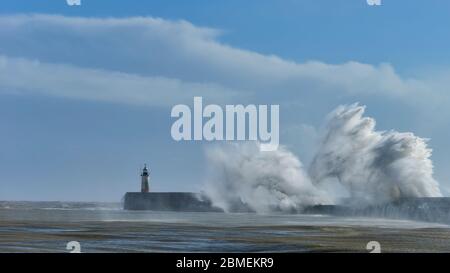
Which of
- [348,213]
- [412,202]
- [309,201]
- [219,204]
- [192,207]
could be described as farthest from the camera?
[192,207]

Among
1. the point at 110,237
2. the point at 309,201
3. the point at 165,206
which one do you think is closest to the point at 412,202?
the point at 309,201

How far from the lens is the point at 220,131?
10.9m

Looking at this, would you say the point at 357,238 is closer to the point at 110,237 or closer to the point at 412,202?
the point at 110,237

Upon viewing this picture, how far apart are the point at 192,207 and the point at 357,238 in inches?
1531

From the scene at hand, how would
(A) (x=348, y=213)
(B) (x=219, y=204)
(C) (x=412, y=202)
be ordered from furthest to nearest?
(B) (x=219, y=204) → (A) (x=348, y=213) → (C) (x=412, y=202)
